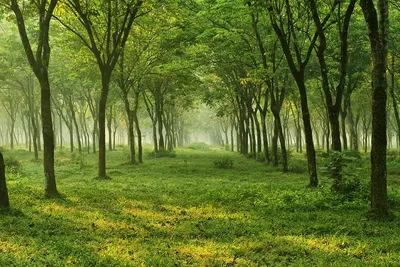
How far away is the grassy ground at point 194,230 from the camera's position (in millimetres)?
7051

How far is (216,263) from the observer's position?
22.5ft

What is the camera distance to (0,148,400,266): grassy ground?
705cm

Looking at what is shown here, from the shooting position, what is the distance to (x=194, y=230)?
9289 millimetres

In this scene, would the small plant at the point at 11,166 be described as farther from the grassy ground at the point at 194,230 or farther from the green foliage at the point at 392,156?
the green foliage at the point at 392,156

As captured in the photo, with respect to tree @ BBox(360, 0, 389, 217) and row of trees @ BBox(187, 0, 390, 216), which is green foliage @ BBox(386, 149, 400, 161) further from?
tree @ BBox(360, 0, 389, 217)

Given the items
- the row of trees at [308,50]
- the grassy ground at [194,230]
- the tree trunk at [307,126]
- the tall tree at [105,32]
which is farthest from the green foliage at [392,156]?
the tall tree at [105,32]

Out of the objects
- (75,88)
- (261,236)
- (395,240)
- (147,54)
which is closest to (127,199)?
(261,236)

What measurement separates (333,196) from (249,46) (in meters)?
14.2

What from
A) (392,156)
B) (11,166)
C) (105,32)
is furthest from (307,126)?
(392,156)

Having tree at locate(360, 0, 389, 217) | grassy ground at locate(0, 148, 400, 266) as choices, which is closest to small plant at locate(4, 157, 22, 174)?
grassy ground at locate(0, 148, 400, 266)

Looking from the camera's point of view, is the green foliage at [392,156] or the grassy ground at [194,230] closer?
the grassy ground at [194,230]

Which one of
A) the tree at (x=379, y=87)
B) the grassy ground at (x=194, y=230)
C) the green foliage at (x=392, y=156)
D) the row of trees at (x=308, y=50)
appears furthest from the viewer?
the green foliage at (x=392, y=156)

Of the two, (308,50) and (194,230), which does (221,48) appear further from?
(194,230)

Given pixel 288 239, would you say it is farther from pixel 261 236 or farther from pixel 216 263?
pixel 216 263
